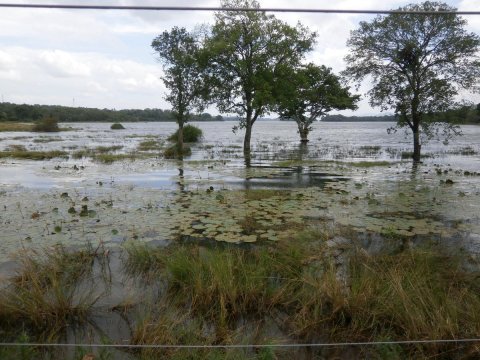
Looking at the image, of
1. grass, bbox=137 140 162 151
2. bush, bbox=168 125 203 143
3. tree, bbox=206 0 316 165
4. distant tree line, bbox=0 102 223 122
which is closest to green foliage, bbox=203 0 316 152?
tree, bbox=206 0 316 165

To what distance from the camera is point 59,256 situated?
5.66 metres

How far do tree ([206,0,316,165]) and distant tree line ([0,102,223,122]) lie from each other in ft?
138

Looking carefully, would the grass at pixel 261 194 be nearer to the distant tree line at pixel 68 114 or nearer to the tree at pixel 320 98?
the tree at pixel 320 98

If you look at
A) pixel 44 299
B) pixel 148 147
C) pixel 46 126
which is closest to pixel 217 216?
pixel 44 299

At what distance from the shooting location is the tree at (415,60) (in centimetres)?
1820

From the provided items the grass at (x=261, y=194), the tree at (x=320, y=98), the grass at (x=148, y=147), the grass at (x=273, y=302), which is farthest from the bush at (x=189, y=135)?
the grass at (x=273, y=302)

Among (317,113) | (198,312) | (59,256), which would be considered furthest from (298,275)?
(317,113)

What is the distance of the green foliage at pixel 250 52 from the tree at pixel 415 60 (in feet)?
14.3

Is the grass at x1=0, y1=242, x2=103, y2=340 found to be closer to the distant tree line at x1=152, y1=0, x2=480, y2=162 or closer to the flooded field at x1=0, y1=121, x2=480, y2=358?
the flooded field at x1=0, y1=121, x2=480, y2=358

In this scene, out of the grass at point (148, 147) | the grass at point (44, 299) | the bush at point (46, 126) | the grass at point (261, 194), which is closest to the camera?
the grass at point (44, 299)

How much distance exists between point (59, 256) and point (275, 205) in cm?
530

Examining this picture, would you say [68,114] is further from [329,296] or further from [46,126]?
[329,296]

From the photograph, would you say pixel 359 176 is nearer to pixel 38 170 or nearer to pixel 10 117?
pixel 38 170

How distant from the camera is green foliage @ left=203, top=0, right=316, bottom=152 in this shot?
877 inches
